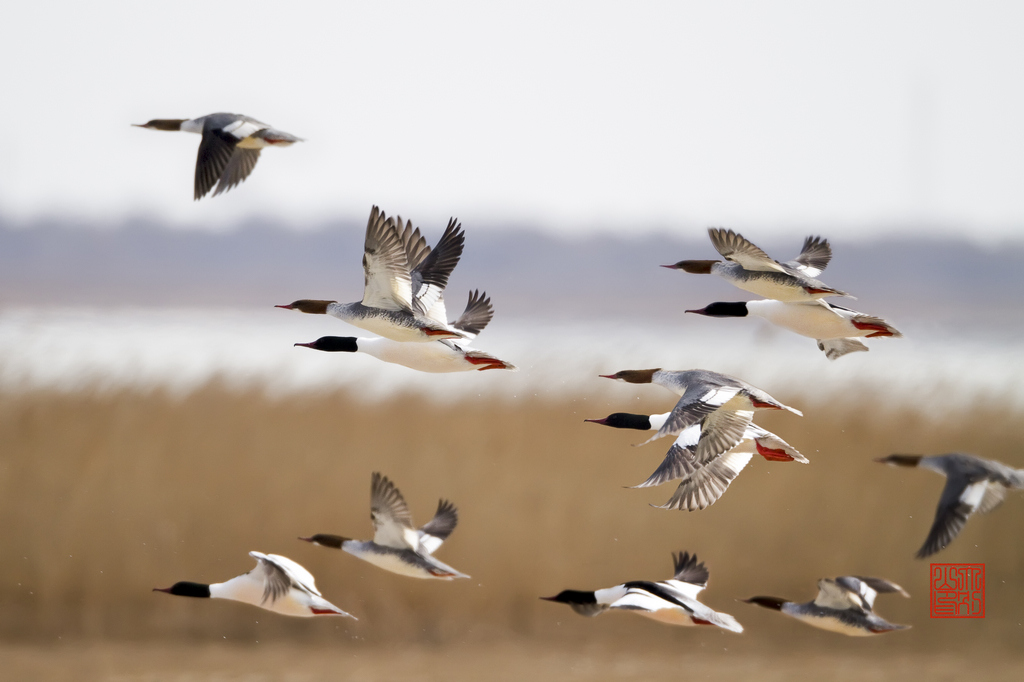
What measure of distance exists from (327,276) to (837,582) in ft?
59.3

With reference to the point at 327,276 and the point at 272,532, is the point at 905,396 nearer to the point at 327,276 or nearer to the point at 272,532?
Result: the point at 272,532

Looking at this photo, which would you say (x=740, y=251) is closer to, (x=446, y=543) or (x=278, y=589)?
(x=278, y=589)

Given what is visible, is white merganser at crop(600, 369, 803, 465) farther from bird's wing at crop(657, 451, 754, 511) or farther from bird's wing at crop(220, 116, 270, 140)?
bird's wing at crop(220, 116, 270, 140)

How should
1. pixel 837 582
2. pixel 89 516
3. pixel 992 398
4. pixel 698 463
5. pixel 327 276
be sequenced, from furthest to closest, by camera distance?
pixel 327 276, pixel 992 398, pixel 89 516, pixel 837 582, pixel 698 463

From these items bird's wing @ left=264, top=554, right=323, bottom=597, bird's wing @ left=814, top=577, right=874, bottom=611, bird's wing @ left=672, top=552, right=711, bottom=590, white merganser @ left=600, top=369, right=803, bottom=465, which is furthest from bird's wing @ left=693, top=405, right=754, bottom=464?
bird's wing @ left=264, top=554, right=323, bottom=597

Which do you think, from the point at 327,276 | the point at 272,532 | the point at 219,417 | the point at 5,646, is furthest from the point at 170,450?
the point at 327,276

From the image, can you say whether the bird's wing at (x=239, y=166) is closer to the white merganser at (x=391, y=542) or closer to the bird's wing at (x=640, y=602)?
the white merganser at (x=391, y=542)

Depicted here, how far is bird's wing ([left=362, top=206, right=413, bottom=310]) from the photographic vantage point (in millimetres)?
3342

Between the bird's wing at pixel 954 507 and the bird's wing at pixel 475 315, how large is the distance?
2037 mm

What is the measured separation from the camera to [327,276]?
21.2 meters

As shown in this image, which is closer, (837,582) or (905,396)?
(837,582)

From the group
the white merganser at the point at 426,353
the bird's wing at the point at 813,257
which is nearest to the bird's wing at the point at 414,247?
the white merganser at the point at 426,353

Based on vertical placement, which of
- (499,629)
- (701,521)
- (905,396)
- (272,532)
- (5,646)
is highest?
(905,396)

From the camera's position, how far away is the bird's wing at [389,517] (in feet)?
12.7
